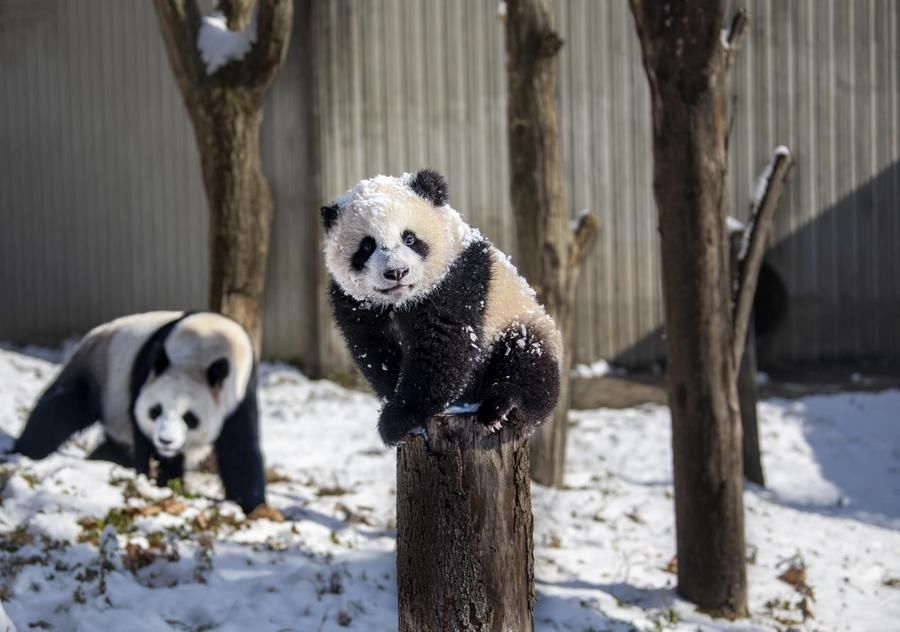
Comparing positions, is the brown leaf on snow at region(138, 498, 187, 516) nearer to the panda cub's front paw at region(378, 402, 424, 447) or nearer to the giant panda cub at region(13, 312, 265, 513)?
the giant panda cub at region(13, 312, 265, 513)

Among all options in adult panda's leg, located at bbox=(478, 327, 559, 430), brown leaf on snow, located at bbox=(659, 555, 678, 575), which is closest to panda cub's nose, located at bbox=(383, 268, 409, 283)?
adult panda's leg, located at bbox=(478, 327, 559, 430)

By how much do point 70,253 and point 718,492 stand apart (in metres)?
9.12

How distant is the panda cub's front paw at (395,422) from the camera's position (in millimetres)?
2508

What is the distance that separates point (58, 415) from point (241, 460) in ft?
3.95

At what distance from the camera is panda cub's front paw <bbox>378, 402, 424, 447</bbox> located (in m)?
2.51

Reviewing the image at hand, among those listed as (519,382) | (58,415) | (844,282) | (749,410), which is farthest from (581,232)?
(844,282)

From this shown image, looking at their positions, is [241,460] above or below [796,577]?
above

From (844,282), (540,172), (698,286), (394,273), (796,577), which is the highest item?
(540,172)

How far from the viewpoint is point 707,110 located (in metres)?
4.56

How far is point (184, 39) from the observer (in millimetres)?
6023

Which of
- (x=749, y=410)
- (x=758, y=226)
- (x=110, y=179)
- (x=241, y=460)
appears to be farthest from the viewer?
(x=110, y=179)

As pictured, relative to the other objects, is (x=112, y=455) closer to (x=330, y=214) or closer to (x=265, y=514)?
(x=265, y=514)

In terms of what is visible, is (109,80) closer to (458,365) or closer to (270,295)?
(270,295)

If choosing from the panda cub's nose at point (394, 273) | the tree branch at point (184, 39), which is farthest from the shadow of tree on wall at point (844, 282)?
the panda cub's nose at point (394, 273)
